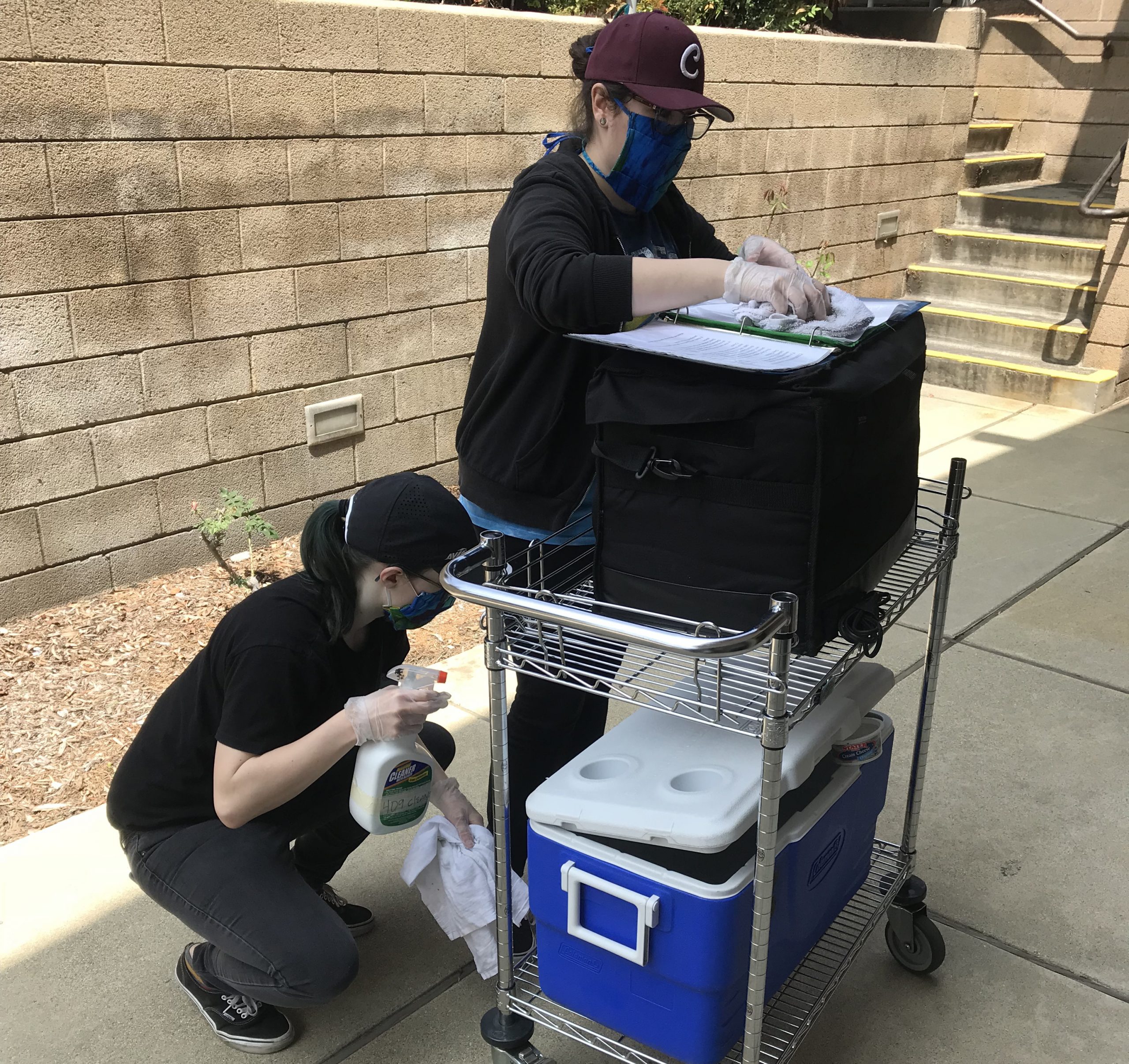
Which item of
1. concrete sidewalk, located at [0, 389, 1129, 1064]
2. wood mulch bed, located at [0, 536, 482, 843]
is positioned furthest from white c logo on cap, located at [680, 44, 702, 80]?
wood mulch bed, located at [0, 536, 482, 843]

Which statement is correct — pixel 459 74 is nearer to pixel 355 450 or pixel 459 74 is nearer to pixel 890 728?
pixel 355 450

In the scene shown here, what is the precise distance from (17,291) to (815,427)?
113 inches

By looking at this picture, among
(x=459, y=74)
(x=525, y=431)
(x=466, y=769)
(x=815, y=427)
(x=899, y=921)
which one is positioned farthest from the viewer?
(x=459, y=74)

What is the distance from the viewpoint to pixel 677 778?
73.2 inches

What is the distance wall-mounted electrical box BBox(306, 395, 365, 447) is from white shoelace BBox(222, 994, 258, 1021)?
2.60 m

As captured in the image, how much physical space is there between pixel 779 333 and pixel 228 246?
2.80 m

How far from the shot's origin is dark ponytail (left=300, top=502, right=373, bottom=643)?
6.64ft

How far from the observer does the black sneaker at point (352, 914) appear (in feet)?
8.18

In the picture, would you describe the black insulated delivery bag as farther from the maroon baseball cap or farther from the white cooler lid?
the maroon baseball cap

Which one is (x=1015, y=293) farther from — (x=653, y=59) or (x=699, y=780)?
(x=699, y=780)

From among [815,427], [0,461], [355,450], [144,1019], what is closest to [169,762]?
[144,1019]

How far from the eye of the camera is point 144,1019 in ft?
7.38

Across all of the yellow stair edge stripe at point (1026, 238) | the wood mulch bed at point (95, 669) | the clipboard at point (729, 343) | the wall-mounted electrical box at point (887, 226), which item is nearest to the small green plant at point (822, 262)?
the wall-mounted electrical box at point (887, 226)

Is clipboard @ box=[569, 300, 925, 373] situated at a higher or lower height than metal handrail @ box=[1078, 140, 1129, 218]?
higher
